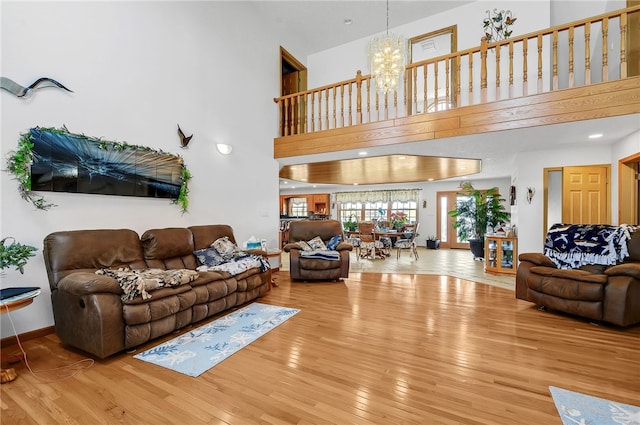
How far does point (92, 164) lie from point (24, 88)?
0.79 meters

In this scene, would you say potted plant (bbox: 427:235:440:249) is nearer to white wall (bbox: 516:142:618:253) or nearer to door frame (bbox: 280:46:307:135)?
white wall (bbox: 516:142:618:253)

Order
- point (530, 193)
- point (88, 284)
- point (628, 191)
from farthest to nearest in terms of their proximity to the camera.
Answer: point (530, 193), point (628, 191), point (88, 284)

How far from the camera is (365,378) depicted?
1.92 metres

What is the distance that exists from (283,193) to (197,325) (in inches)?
390

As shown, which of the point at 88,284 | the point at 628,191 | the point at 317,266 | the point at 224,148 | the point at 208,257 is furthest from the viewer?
the point at 317,266

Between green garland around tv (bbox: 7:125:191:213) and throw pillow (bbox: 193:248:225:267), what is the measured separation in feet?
2.36

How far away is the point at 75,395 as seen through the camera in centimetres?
175

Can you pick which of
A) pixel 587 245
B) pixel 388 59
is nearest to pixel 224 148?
pixel 388 59

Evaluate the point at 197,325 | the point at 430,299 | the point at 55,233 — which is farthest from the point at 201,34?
the point at 430,299

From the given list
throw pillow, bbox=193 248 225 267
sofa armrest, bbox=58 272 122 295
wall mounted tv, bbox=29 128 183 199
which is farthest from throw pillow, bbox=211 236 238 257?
sofa armrest, bbox=58 272 122 295

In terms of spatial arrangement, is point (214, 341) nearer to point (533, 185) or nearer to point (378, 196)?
point (533, 185)

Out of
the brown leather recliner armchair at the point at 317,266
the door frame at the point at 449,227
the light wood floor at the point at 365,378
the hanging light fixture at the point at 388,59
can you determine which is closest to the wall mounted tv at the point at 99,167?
the light wood floor at the point at 365,378

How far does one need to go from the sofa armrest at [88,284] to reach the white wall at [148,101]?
0.70 metres

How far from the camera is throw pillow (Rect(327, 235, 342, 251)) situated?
5.00m
